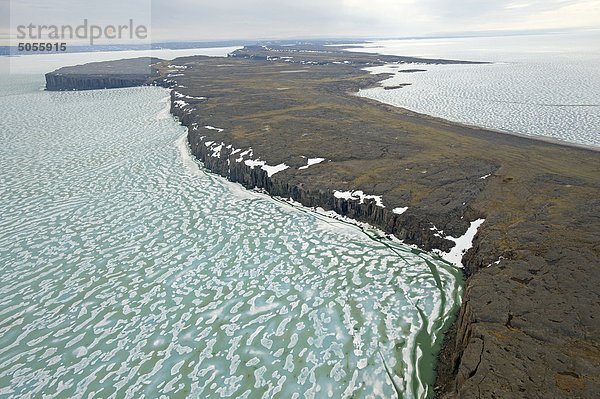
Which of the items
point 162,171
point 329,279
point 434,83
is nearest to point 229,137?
point 162,171

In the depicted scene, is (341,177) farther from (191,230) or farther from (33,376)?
(33,376)

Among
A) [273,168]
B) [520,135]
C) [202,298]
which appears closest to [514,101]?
[520,135]

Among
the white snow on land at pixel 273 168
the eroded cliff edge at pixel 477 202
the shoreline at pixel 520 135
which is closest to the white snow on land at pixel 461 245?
the eroded cliff edge at pixel 477 202

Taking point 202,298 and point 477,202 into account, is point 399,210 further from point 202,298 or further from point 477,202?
point 202,298

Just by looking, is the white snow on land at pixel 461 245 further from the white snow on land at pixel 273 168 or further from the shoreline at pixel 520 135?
the shoreline at pixel 520 135

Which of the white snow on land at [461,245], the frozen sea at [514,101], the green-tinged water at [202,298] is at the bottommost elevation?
the green-tinged water at [202,298]

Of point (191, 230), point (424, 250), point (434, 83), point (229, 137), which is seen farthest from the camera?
point (434, 83)

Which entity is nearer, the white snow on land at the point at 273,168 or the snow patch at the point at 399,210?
the snow patch at the point at 399,210
